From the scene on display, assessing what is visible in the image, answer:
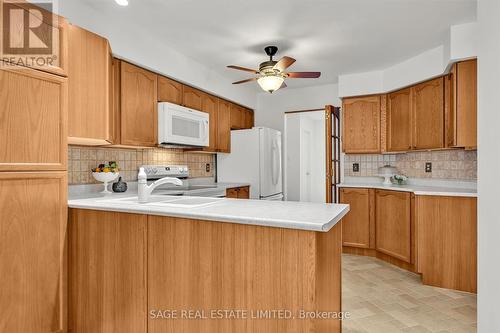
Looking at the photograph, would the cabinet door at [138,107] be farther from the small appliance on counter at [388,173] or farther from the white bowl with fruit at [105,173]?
the small appliance on counter at [388,173]

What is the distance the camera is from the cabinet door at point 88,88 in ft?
7.25

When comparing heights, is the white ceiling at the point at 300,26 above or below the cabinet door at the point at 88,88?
above

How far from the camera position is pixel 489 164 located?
4.65 feet

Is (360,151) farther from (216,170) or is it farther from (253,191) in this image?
(216,170)

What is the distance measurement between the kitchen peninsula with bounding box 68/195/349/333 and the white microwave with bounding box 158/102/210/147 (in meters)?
1.41

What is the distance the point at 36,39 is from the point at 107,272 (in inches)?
56.2

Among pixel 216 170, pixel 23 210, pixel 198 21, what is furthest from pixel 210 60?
pixel 23 210

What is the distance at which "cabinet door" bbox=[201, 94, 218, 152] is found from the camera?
405 centimetres

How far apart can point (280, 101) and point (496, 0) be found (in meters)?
3.80

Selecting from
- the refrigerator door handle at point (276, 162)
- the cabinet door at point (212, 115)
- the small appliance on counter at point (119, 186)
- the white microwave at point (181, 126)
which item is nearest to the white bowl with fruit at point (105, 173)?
the small appliance on counter at point (119, 186)

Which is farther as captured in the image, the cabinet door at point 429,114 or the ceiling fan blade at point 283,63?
the cabinet door at point 429,114

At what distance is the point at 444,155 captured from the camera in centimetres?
360

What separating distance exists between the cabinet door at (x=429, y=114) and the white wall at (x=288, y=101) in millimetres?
1245

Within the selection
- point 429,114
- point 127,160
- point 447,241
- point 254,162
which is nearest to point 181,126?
point 127,160
